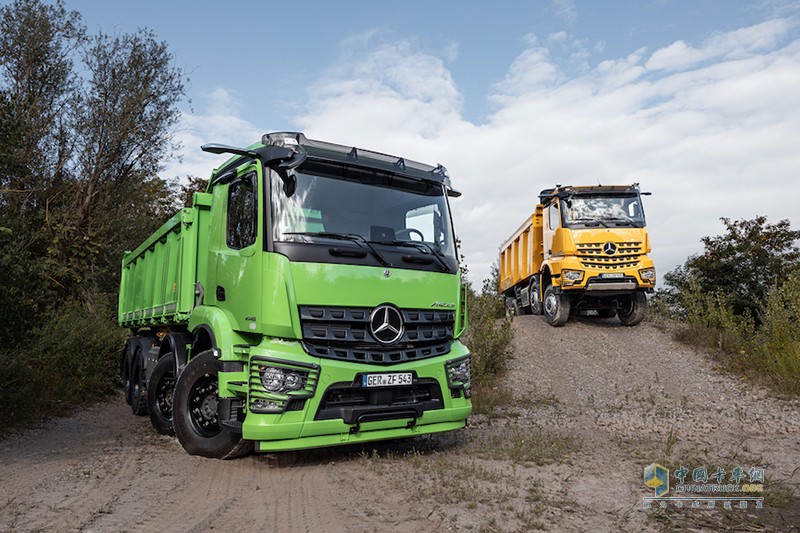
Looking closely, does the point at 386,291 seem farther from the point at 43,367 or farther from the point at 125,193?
the point at 125,193

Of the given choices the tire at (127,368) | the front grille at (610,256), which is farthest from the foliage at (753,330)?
the tire at (127,368)

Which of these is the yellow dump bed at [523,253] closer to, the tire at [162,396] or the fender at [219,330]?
the tire at [162,396]

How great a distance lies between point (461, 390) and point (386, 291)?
4.43 ft

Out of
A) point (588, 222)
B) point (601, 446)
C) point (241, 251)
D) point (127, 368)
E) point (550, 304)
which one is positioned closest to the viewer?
point (241, 251)

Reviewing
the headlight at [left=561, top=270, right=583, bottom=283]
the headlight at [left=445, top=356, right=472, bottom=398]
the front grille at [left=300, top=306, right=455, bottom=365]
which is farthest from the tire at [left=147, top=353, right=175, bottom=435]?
the headlight at [left=561, top=270, right=583, bottom=283]

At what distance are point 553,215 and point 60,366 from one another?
10.5 m

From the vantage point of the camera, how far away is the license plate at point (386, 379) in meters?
5.14

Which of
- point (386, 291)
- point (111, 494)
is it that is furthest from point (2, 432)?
point (386, 291)

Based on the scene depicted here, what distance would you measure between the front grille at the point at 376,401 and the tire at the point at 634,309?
9.24 m

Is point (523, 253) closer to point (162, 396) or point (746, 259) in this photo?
point (162, 396)

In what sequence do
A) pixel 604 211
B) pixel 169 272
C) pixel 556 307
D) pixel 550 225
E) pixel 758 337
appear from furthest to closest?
pixel 550 225 < pixel 556 307 < pixel 604 211 < pixel 758 337 < pixel 169 272

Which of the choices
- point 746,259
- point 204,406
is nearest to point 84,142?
point 204,406

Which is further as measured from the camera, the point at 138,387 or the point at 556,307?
the point at 556,307

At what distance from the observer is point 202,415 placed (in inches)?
229
